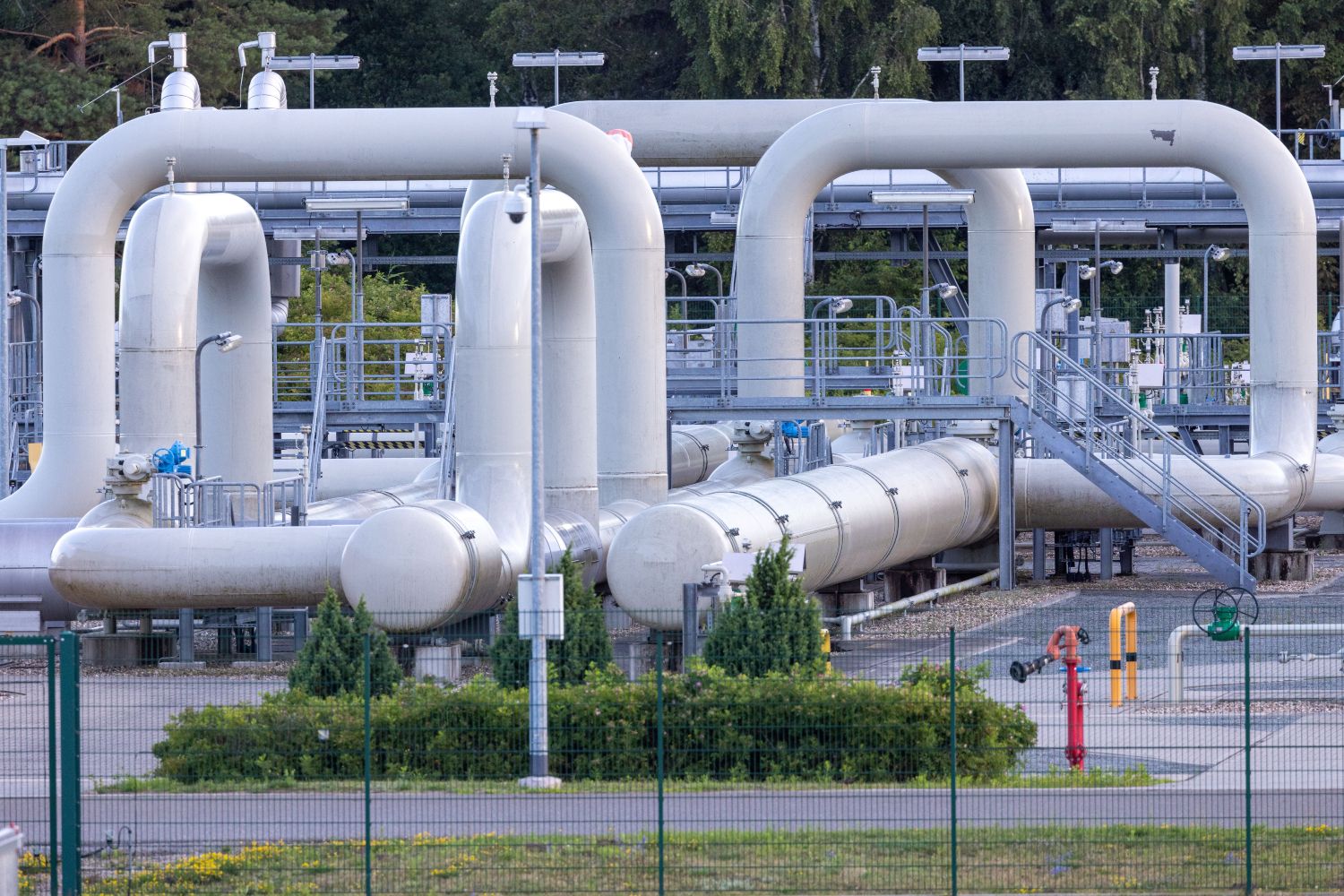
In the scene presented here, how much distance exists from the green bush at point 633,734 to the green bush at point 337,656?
5.74 feet

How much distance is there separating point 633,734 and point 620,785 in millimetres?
669

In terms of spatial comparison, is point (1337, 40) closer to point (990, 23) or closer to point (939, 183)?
point (990, 23)

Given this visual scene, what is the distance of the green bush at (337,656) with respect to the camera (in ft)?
66.0

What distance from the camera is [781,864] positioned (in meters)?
15.1

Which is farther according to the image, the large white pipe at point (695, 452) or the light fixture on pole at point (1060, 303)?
the large white pipe at point (695, 452)

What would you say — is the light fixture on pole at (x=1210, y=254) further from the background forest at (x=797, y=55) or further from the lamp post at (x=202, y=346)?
the lamp post at (x=202, y=346)

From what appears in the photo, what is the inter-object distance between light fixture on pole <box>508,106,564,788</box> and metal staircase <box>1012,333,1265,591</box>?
13.2 meters

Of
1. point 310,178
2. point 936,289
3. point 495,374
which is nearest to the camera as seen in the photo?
point 495,374

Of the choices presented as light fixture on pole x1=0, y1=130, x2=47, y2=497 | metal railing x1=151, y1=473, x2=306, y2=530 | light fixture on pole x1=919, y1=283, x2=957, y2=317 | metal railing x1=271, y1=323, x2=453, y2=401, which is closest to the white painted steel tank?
metal railing x1=151, y1=473, x2=306, y2=530

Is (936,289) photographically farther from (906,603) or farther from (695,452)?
(906,603)

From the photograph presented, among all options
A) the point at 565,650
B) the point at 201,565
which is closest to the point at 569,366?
the point at 201,565

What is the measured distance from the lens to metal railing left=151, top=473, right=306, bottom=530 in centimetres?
2661

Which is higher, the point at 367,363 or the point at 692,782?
the point at 367,363

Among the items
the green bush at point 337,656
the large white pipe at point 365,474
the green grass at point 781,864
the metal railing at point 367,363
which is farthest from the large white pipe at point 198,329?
the green grass at point 781,864
